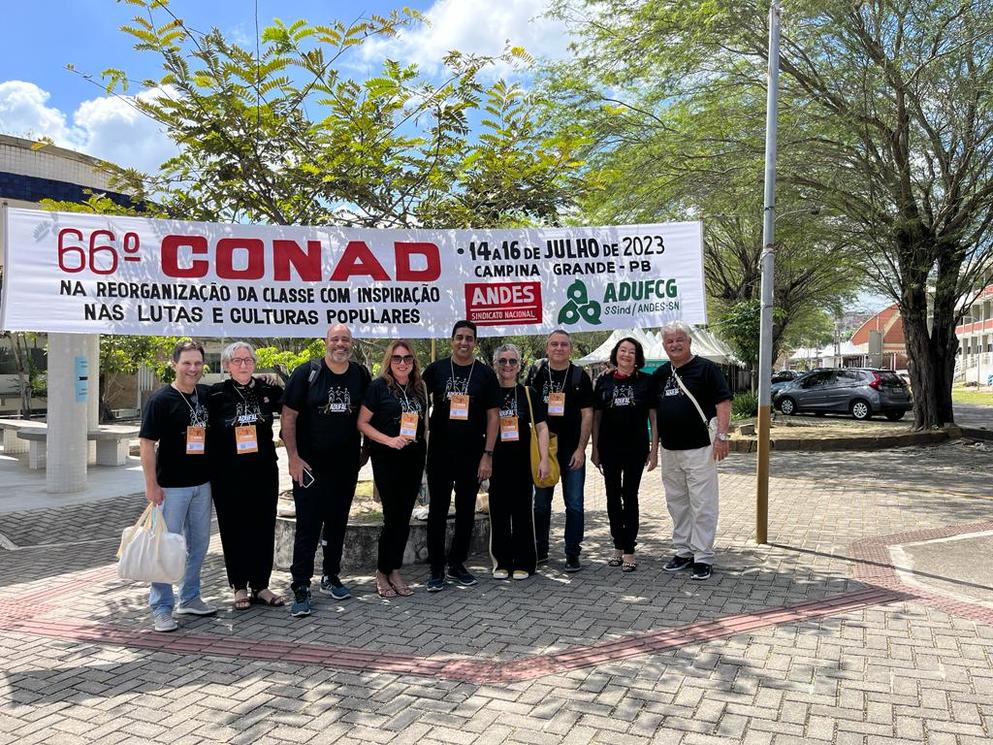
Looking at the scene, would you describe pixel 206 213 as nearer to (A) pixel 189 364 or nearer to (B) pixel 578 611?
(A) pixel 189 364

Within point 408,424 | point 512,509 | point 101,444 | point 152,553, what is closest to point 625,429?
point 512,509

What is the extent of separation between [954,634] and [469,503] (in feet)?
10.3

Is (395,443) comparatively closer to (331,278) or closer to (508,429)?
(508,429)

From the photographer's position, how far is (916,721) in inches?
137

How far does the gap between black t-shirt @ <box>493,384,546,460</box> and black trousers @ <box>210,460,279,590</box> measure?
161 centimetres

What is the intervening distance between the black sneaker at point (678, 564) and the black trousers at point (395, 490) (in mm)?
2113

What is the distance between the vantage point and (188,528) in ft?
16.3

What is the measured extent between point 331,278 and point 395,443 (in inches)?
76.1

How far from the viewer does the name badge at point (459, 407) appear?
17.9ft

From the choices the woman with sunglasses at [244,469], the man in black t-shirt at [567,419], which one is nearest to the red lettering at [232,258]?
the woman with sunglasses at [244,469]

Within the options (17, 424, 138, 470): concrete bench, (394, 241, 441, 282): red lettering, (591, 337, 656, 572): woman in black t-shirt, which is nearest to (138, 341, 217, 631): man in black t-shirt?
(394, 241, 441, 282): red lettering

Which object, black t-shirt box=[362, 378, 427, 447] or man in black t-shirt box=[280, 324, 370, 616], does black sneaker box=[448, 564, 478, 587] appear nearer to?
man in black t-shirt box=[280, 324, 370, 616]

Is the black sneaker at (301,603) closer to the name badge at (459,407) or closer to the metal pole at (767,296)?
the name badge at (459,407)

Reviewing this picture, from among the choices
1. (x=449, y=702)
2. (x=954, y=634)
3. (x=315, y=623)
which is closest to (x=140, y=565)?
(x=315, y=623)
